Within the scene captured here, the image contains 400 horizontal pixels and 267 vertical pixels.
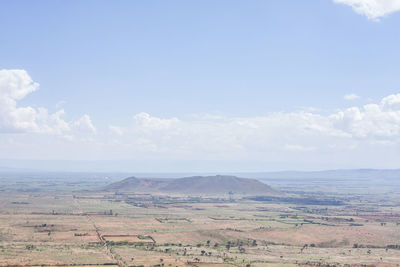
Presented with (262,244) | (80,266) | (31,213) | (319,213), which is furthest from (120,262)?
(319,213)

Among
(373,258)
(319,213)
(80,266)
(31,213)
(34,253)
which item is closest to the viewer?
(80,266)

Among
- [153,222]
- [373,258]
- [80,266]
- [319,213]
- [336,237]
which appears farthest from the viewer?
[319,213]

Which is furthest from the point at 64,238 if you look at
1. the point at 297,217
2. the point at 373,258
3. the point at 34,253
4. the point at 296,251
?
the point at 297,217

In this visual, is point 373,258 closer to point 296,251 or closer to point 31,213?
point 296,251

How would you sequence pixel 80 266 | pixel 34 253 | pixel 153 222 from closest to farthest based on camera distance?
pixel 80 266, pixel 34 253, pixel 153 222

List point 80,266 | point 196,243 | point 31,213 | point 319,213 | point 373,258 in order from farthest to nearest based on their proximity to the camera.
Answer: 1. point 319,213
2. point 31,213
3. point 196,243
4. point 373,258
5. point 80,266

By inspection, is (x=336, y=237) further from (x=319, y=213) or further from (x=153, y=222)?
(x=319, y=213)

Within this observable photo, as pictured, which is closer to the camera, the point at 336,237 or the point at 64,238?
the point at 64,238

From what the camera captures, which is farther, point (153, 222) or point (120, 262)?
point (153, 222)
